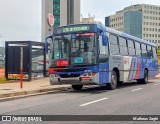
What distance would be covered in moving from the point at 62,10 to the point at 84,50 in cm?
6709

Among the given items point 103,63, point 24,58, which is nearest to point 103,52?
point 103,63

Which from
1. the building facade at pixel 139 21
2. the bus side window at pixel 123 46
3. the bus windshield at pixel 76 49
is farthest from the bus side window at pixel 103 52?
the building facade at pixel 139 21

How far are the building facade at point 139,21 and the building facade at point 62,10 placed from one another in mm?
76868

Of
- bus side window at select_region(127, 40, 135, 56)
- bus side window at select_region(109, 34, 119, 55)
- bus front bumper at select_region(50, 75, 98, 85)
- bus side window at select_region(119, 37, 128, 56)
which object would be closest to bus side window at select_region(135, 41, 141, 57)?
bus side window at select_region(127, 40, 135, 56)

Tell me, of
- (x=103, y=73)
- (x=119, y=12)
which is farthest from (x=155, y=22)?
(x=103, y=73)

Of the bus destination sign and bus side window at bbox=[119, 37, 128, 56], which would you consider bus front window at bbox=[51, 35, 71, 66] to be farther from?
bus side window at bbox=[119, 37, 128, 56]

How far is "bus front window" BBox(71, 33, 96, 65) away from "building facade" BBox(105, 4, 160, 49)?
14212cm

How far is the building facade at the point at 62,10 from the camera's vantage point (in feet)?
260

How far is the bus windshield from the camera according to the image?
16016mm

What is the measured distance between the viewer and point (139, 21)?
16162 cm

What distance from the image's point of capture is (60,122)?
322 inches

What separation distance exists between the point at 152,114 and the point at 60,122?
2.74 meters

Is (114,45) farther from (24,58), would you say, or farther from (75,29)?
(24,58)

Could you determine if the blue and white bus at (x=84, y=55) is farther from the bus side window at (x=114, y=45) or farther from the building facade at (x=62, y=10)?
the building facade at (x=62, y=10)
